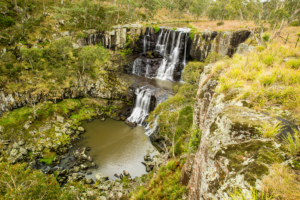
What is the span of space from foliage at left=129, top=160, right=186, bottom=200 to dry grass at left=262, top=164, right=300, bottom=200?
27.3ft

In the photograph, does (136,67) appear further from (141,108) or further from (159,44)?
(141,108)

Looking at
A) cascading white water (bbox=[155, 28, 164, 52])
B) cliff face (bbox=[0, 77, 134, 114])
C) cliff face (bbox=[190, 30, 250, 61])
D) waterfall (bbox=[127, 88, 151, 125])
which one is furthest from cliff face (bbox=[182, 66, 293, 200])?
cascading white water (bbox=[155, 28, 164, 52])

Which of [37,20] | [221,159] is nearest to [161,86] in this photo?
[221,159]

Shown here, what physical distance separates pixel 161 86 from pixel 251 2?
20.4 meters

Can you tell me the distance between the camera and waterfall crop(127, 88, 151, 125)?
28367 millimetres

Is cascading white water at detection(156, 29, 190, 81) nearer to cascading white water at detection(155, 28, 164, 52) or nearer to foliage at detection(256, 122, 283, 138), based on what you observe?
cascading white water at detection(155, 28, 164, 52)

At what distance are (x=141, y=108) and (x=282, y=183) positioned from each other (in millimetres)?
27338

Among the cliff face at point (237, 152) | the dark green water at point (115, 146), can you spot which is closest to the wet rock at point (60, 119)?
the dark green water at point (115, 146)

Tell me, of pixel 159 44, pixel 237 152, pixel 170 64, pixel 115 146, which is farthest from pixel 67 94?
pixel 237 152

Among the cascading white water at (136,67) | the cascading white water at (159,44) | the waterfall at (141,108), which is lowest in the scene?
the waterfall at (141,108)

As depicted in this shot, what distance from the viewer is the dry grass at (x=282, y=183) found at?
2.52 m

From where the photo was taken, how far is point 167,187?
11.1 metres

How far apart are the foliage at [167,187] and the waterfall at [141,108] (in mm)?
14541

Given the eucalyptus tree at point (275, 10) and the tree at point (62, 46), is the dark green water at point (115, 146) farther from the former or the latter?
the eucalyptus tree at point (275, 10)
